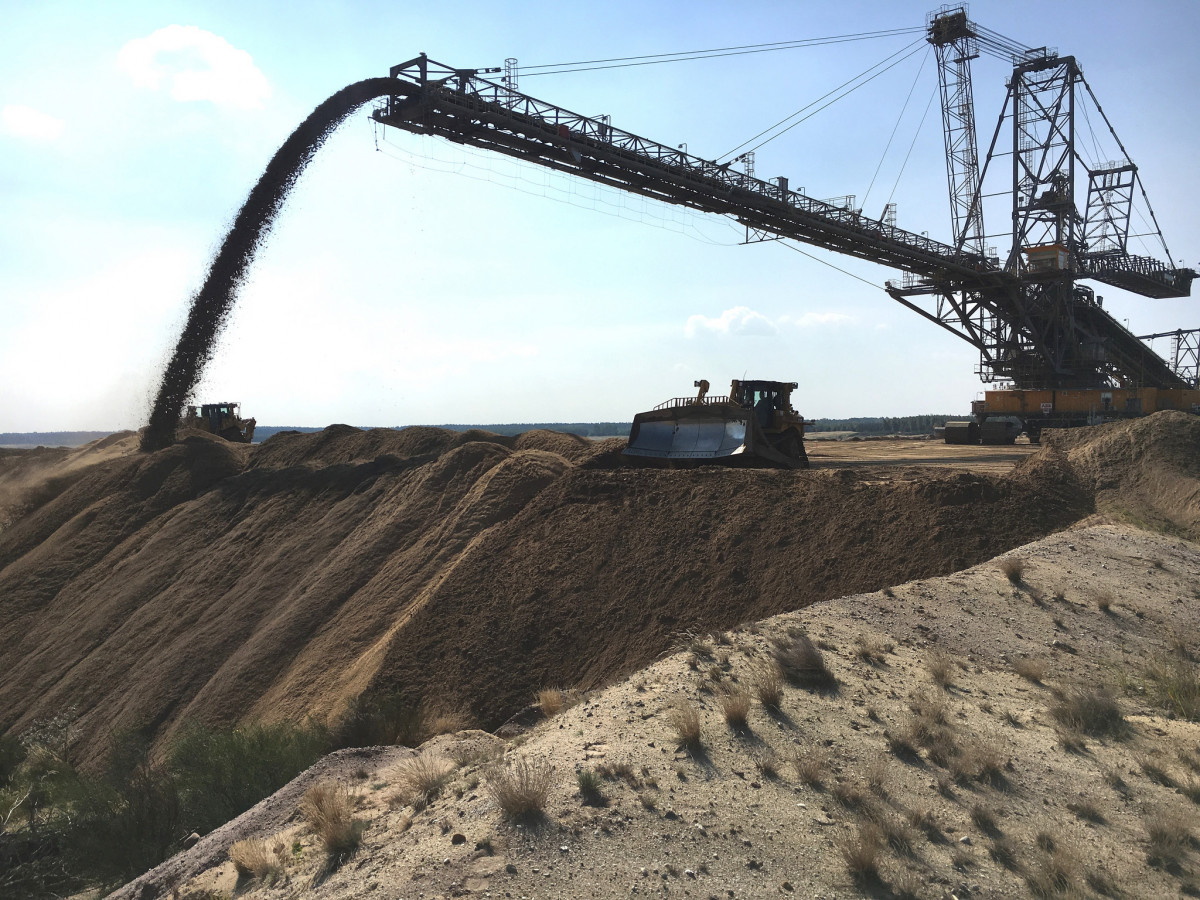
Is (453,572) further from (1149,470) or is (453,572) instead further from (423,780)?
(1149,470)

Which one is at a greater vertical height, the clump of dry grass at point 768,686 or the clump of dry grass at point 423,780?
the clump of dry grass at point 768,686

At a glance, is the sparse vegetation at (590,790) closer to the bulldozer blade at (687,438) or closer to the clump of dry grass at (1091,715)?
the clump of dry grass at (1091,715)

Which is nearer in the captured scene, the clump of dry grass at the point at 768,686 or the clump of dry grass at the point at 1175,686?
the clump of dry grass at the point at 768,686

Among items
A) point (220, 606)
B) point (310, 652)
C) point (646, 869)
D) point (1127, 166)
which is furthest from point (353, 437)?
point (1127, 166)

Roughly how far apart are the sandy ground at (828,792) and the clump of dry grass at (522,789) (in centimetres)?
9

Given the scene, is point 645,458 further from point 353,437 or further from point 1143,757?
point 353,437

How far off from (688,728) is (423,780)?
2478mm

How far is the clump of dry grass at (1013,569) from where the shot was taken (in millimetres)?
10938

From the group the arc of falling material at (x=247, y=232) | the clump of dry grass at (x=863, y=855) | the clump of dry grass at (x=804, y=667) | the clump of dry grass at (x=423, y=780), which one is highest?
the arc of falling material at (x=247, y=232)

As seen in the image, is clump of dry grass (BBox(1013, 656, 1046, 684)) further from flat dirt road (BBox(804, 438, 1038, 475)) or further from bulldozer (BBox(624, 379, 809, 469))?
flat dirt road (BBox(804, 438, 1038, 475))

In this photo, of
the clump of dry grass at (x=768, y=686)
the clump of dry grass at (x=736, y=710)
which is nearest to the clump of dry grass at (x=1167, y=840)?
the clump of dry grass at (x=768, y=686)

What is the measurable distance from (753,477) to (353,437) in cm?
1953

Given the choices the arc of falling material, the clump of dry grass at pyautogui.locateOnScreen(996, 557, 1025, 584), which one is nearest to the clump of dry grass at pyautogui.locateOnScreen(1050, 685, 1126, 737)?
the clump of dry grass at pyautogui.locateOnScreen(996, 557, 1025, 584)

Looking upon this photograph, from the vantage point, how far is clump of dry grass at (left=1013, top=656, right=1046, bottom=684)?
8.80m
